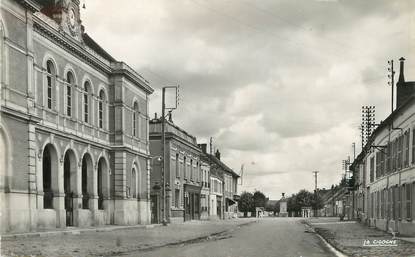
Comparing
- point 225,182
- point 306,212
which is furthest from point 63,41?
point 306,212

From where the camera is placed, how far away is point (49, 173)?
84.5ft

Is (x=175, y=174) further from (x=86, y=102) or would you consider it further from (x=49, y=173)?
(x=49, y=173)

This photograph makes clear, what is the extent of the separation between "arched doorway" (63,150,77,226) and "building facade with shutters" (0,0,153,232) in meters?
0.05

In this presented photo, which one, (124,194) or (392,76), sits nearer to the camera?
(124,194)

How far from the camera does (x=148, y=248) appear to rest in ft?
51.9

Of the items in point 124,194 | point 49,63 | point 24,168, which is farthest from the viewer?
point 124,194

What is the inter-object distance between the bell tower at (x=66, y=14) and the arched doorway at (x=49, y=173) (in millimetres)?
5814

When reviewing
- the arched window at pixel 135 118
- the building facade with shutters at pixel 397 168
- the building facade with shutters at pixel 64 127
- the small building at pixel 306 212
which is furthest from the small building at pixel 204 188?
the small building at pixel 306 212

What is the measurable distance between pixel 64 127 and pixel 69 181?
3.01 metres

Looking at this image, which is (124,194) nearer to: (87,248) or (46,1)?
(46,1)

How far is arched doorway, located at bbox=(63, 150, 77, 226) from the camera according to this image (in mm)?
27672

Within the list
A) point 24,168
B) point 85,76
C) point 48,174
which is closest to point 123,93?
point 85,76

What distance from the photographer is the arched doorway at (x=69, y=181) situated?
27.7 meters

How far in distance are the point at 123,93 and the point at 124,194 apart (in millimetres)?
→ 5879
